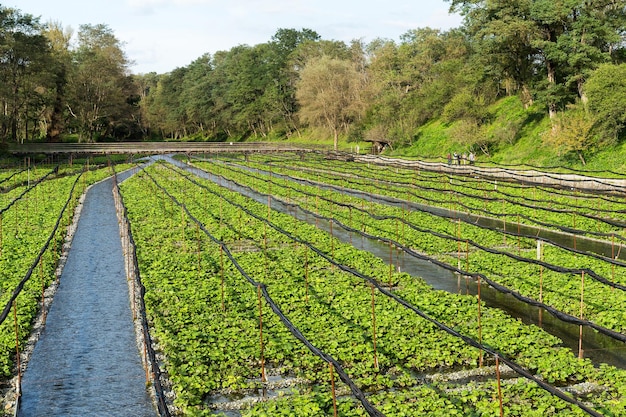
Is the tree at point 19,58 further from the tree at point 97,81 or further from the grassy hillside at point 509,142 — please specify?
the grassy hillside at point 509,142

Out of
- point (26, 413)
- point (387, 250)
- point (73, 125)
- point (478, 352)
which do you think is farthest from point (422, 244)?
point (73, 125)

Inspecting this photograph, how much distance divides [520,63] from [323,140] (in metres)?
42.0

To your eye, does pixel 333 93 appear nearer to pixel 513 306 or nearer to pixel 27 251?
pixel 27 251

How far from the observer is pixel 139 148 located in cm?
7188

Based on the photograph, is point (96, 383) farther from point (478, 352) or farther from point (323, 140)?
point (323, 140)

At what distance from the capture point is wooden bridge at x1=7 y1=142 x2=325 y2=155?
63.0m

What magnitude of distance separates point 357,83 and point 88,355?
70.4m

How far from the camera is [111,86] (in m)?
85.2

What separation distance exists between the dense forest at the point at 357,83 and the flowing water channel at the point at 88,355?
32.2 m

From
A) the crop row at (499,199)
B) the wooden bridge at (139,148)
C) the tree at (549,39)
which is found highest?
the tree at (549,39)

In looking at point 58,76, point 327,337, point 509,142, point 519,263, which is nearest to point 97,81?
point 58,76

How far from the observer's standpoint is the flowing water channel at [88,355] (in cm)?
1169

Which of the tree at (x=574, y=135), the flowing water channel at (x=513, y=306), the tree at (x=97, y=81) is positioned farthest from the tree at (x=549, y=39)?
the tree at (x=97, y=81)

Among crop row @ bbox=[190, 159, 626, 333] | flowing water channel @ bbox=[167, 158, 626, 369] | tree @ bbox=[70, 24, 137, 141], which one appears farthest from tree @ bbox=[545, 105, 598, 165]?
tree @ bbox=[70, 24, 137, 141]
